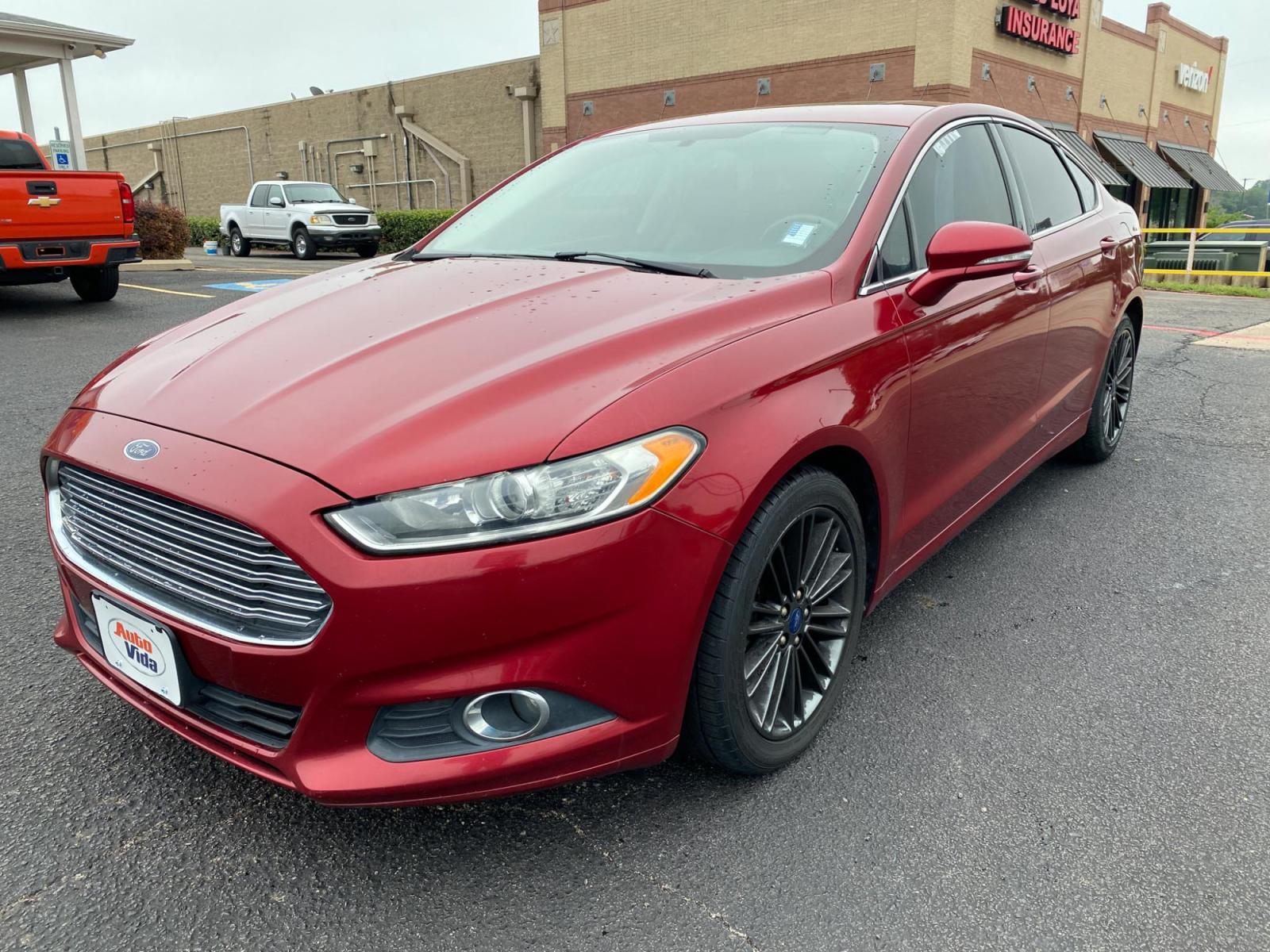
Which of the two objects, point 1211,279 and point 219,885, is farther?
point 1211,279

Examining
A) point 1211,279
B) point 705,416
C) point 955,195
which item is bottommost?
point 1211,279

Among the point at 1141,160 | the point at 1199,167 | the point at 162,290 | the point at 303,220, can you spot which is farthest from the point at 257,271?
the point at 1199,167

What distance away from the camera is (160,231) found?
16094mm

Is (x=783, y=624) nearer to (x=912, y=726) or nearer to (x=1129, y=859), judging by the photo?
(x=912, y=726)

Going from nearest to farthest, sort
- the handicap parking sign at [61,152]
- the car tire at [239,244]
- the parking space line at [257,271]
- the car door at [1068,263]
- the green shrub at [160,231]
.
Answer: the car door at [1068,263]
the parking space line at [257,271]
the green shrub at [160,231]
the handicap parking sign at [61,152]
the car tire at [239,244]

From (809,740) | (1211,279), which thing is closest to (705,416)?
(809,740)

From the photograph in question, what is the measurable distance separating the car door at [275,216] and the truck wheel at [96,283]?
12909mm

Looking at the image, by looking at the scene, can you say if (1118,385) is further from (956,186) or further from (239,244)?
(239,244)

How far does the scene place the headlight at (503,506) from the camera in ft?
5.70

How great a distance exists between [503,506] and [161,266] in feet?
52.4

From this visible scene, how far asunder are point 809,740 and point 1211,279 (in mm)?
20108

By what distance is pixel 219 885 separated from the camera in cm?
197

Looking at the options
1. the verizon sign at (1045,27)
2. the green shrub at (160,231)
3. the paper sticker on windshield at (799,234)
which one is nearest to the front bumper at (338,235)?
the green shrub at (160,231)

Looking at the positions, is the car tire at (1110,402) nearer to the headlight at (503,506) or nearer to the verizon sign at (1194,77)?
the headlight at (503,506)
